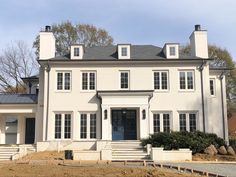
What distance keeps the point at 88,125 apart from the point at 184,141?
25.6 feet

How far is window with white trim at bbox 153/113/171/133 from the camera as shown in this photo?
27555 millimetres

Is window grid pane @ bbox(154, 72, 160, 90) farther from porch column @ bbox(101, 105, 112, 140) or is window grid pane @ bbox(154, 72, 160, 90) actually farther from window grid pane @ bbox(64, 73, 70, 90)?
window grid pane @ bbox(64, 73, 70, 90)

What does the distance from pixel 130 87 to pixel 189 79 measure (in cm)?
485

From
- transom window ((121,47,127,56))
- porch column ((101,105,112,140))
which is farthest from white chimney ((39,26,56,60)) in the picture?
porch column ((101,105,112,140))

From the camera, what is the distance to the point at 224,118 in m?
28.9

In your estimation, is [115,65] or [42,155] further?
[115,65]

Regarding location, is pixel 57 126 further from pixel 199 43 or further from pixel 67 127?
pixel 199 43

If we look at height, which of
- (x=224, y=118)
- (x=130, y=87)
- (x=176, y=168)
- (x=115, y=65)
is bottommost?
(x=176, y=168)

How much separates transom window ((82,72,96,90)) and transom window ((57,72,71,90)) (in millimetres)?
Result: 1193

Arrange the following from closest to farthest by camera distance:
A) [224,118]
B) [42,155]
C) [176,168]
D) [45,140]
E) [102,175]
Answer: [102,175] → [176,168] → [42,155] → [45,140] → [224,118]

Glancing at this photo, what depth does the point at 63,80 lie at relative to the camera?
1105 inches

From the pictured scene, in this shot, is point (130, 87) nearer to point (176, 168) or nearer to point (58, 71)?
point (58, 71)

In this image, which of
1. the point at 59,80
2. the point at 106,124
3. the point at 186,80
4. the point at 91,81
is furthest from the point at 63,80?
the point at 186,80

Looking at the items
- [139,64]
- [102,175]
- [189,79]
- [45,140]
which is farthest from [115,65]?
[102,175]
